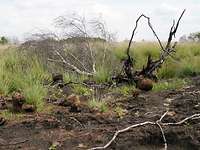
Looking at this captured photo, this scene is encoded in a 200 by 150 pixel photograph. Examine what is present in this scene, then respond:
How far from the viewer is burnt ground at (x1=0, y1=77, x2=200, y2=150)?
5.82 m

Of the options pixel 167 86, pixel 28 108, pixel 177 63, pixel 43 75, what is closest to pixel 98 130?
pixel 28 108

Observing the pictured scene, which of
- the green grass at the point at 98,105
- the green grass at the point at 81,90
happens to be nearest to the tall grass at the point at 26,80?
the green grass at the point at 81,90

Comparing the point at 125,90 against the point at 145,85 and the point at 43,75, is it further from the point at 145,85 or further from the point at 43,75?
the point at 43,75

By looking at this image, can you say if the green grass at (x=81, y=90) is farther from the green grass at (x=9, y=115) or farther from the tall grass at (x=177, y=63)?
the tall grass at (x=177, y=63)

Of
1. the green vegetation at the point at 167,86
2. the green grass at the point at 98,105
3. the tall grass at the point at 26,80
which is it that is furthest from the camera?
the green vegetation at the point at 167,86

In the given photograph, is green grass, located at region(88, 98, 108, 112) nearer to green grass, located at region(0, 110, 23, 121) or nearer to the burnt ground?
the burnt ground

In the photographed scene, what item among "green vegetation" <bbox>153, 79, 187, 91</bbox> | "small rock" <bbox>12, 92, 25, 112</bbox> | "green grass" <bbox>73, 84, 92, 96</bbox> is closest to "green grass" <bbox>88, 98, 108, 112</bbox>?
"small rock" <bbox>12, 92, 25, 112</bbox>

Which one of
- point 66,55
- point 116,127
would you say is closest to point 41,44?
point 66,55

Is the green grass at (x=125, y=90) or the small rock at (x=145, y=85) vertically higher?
the small rock at (x=145, y=85)

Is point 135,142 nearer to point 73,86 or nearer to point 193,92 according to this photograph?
point 193,92

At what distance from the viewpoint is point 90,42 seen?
11.9 m

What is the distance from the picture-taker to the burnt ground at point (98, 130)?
5.82m

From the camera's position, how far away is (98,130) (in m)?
6.14

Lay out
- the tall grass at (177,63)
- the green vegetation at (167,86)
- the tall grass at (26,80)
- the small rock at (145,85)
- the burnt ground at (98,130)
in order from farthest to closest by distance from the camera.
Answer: the tall grass at (177,63), the green vegetation at (167,86), the small rock at (145,85), the tall grass at (26,80), the burnt ground at (98,130)
